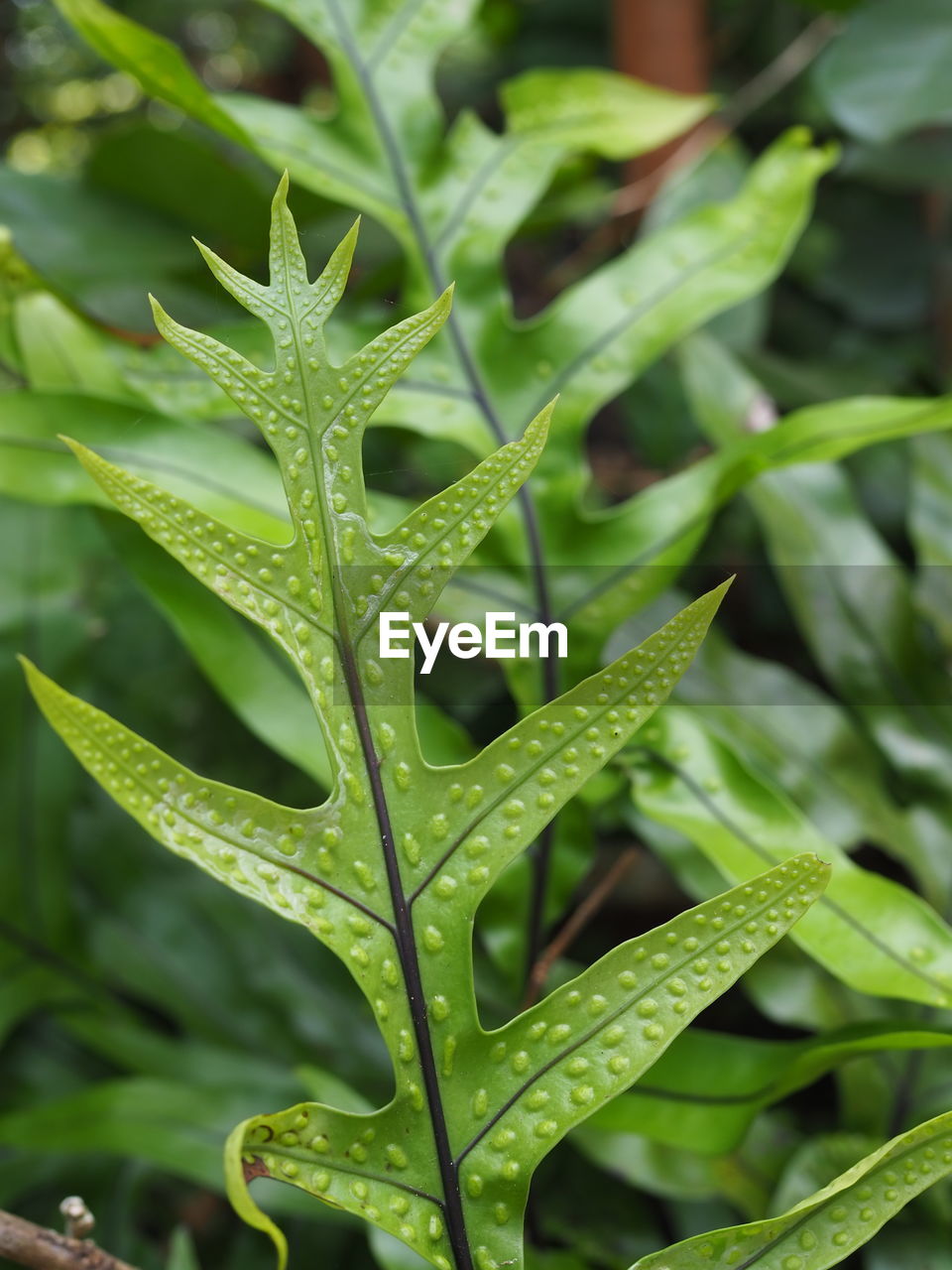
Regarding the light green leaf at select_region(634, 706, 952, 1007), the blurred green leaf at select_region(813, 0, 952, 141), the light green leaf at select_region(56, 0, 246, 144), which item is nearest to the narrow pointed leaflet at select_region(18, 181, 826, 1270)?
the light green leaf at select_region(634, 706, 952, 1007)

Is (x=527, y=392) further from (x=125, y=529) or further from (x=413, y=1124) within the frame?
(x=413, y=1124)

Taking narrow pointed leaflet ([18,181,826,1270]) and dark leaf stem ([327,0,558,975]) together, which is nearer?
narrow pointed leaflet ([18,181,826,1270])

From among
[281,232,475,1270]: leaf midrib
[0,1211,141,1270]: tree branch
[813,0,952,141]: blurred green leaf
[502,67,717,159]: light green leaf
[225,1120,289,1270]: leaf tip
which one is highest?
[813,0,952,141]: blurred green leaf

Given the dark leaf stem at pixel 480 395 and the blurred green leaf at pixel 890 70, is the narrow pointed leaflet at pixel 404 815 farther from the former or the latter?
the blurred green leaf at pixel 890 70

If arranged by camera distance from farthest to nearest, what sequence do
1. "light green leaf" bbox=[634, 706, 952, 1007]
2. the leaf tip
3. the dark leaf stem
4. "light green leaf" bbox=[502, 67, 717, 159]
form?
1. "light green leaf" bbox=[502, 67, 717, 159]
2. the dark leaf stem
3. "light green leaf" bbox=[634, 706, 952, 1007]
4. the leaf tip

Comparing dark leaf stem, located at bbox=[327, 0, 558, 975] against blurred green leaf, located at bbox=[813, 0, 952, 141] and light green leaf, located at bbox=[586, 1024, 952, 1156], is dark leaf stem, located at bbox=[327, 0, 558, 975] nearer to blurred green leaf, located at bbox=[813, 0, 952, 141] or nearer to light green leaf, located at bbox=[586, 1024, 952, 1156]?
light green leaf, located at bbox=[586, 1024, 952, 1156]

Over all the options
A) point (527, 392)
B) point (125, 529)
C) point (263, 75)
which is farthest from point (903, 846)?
point (263, 75)

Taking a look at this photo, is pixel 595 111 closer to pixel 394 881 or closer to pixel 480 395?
pixel 480 395
